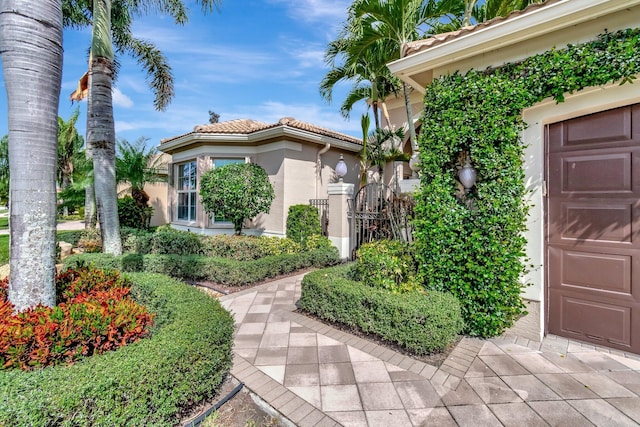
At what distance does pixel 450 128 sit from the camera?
4195mm

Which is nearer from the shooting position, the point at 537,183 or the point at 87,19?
the point at 537,183

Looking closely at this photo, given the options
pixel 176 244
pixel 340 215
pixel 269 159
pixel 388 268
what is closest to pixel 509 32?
pixel 388 268

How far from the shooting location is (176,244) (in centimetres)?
832

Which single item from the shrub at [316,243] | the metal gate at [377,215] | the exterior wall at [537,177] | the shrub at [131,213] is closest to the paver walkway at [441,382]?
the exterior wall at [537,177]

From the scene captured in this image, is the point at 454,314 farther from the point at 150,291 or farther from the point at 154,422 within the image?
the point at 150,291

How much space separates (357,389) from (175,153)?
1203cm

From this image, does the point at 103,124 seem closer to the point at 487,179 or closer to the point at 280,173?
the point at 280,173

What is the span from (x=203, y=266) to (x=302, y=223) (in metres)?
3.16

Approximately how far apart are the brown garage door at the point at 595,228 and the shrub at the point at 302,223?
19.9 feet

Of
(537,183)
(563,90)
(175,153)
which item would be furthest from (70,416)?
(175,153)

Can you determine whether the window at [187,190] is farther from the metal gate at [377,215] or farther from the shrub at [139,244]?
the metal gate at [377,215]

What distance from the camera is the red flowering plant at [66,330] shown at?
228cm

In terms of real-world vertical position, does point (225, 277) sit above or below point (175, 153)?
below

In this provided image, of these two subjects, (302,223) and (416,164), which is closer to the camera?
(416,164)
